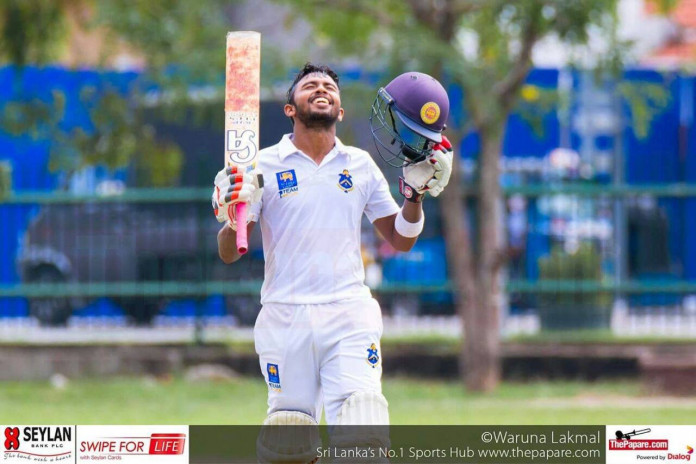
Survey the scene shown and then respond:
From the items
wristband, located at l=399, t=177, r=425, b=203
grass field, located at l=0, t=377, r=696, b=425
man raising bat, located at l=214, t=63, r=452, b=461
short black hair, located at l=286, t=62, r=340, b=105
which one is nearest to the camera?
man raising bat, located at l=214, t=63, r=452, b=461

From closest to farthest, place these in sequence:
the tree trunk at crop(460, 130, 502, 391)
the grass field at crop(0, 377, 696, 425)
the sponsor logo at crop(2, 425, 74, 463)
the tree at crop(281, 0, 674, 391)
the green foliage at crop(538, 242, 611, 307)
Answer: the sponsor logo at crop(2, 425, 74, 463), the grass field at crop(0, 377, 696, 425), the tree at crop(281, 0, 674, 391), the tree trunk at crop(460, 130, 502, 391), the green foliage at crop(538, 242, 611, 307)

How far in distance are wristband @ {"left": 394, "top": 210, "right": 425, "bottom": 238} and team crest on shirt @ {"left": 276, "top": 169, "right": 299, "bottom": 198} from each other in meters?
0.52

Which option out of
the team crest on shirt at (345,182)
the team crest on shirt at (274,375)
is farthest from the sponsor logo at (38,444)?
the team crest on shirt at (345,182)

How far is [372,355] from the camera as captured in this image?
20.7 feet

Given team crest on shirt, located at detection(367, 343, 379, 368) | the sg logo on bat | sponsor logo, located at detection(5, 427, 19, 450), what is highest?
the sg logo on bat

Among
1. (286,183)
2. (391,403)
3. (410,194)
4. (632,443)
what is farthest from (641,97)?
(286,183)

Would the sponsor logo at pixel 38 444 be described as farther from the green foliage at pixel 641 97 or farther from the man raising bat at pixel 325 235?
the green foliage at pixel 641 97

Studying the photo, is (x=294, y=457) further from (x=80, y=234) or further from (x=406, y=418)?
(x=80, y=234)

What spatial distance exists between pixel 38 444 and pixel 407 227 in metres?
2.46

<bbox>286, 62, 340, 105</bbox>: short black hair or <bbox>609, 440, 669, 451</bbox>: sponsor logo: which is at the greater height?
<bbox>286, 62, 340, 105</bbox>: short black hair

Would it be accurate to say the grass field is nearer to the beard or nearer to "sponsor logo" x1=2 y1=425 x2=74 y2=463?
"sponsor logo" x1=2 y1=425 x2=74 y2=463

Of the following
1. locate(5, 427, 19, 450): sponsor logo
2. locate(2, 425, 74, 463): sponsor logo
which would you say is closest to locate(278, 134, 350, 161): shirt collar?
locate(2, 425, 74, 463): sponsor logo

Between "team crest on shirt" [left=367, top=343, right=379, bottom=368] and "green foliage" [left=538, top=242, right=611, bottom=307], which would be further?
"green foliage" [left=538, top=242, right=611, bottom=307]

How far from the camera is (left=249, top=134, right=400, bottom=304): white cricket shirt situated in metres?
6.35
